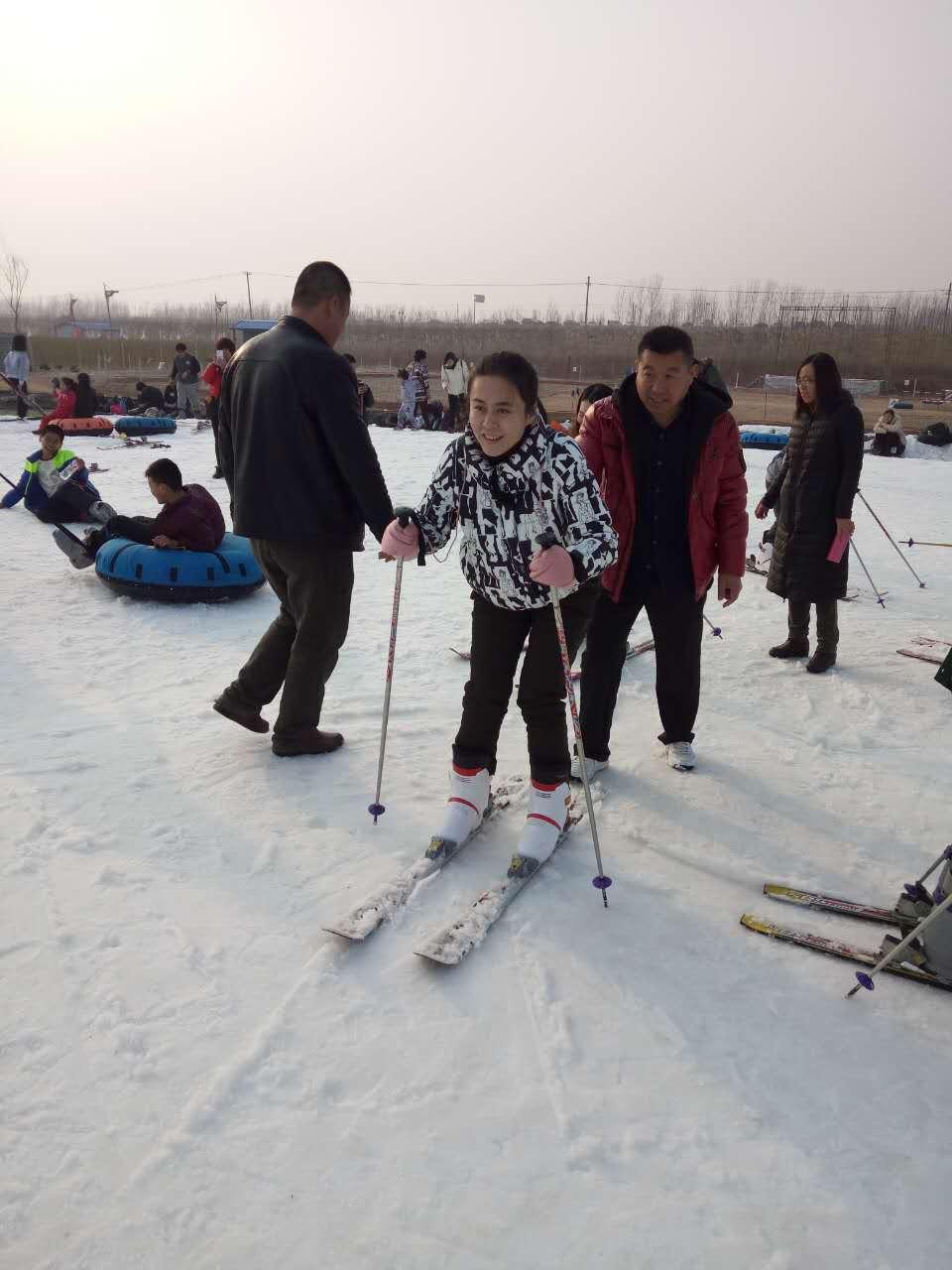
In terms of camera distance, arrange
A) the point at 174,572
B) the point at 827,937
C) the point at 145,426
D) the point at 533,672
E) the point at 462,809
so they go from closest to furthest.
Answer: the point at 827,937, the point at 533,672, the point at 462,809, the point at 174,572, the point at 145,426

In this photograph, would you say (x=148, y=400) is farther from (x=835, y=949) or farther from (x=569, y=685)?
(x=835, y=949)

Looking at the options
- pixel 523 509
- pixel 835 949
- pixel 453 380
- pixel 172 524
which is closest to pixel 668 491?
pixel 523 509

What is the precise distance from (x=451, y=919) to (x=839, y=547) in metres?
3.07

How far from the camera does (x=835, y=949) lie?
2443 mm

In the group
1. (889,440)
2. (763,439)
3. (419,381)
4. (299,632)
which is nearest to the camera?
(299,632)

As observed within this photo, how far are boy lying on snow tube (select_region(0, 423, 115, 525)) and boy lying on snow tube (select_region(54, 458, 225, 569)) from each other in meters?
1.36

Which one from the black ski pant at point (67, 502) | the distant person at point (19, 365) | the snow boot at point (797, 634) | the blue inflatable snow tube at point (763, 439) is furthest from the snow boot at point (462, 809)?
the distant person at point (19, 365)

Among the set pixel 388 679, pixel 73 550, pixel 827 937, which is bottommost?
pixel 827 937

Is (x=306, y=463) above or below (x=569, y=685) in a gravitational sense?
above

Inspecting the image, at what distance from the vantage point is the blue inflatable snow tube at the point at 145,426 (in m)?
14.5

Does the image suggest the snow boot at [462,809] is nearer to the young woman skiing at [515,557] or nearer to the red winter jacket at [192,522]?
the young woman skiing at [515,557]

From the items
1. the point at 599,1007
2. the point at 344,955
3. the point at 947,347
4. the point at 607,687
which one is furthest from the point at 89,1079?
the point at 947,347

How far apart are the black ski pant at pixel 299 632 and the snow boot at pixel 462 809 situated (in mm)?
817

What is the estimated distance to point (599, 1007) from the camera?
2213mm
